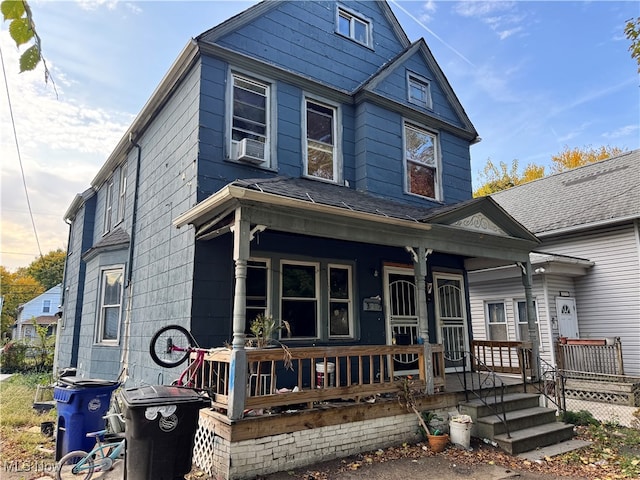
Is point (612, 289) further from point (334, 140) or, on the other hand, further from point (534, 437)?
point (334, 140)

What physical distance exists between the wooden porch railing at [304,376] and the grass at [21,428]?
274 centimetres

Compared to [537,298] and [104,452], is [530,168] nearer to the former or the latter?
[537,298]

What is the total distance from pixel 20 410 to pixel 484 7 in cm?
1315

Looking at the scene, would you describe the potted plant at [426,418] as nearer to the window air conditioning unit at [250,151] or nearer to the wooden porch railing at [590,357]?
the window air conditioning unit at [250,151]

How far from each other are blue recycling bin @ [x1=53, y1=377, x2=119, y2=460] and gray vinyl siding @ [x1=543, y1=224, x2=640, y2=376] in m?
12.7

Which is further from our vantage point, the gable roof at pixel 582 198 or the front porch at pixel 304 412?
the gable roof at pixel 582 198

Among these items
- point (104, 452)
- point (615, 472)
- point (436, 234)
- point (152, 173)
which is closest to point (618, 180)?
point (436, 234)

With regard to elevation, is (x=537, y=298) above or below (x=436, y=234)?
below

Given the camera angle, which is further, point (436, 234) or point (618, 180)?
point (618, 180)

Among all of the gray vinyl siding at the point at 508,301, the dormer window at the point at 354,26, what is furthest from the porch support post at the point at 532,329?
the dormer window at the point at 354,26

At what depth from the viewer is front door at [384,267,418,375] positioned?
28.4ft

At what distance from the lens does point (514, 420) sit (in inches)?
272

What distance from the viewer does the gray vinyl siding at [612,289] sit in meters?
11.7

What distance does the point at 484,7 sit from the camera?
30.6ft
